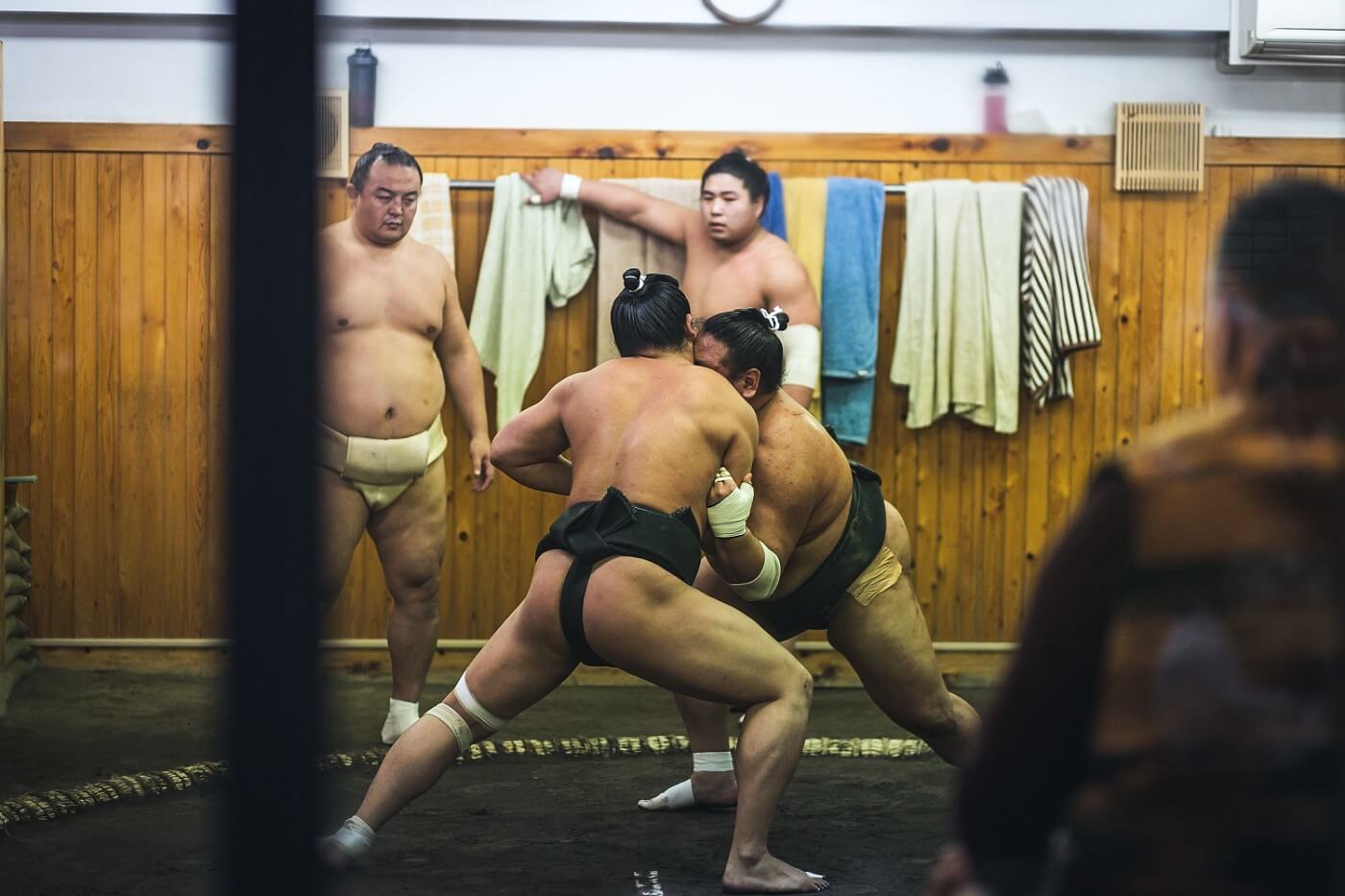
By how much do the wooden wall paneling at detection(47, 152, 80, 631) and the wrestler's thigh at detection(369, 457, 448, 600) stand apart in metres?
1.38

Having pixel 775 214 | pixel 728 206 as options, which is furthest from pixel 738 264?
pixel 775 214

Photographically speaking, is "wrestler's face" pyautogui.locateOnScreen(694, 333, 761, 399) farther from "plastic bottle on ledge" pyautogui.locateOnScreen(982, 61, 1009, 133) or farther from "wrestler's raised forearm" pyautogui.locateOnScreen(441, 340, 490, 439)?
"plastic bottle on ledge" pyautogui.locateOnScreen(982, 61, 1009, 133)

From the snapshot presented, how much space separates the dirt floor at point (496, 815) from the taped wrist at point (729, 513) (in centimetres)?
66

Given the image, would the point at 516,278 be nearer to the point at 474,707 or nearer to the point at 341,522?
the point at 341,522

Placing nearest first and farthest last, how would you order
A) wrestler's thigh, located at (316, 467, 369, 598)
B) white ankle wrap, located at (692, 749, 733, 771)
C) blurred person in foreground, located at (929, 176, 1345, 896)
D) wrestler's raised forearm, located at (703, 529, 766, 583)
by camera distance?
blurred person in foreground, located at (929, 176, 1345, 896)
wrestler's raised forearm, located at (703, 529, 766, 583)
white ankle wrap, located at (692, 749, 733, 771)
wrestler's thigh, located at (316, 467, 369, 598)

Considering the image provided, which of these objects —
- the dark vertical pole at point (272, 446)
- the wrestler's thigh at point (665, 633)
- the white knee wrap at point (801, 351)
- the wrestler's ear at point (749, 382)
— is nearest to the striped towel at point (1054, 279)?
the white knee wrap at point (801, 351)

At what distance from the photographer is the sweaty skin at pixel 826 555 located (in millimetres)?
2891

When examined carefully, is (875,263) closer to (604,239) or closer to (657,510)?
(604,239)

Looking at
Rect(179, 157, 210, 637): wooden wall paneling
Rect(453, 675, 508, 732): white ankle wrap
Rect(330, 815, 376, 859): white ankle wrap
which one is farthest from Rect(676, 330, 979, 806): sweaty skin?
Rect(179, 157, 210, 637): wooden wall paneling

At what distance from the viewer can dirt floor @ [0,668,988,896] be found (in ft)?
9.23

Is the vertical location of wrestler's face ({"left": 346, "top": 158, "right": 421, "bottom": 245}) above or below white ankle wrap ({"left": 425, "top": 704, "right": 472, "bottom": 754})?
above

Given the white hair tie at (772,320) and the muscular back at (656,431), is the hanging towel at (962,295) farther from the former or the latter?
the muscular back at (656,431)

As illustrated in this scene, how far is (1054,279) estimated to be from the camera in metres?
4.60

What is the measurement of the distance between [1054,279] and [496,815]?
2438 mm
